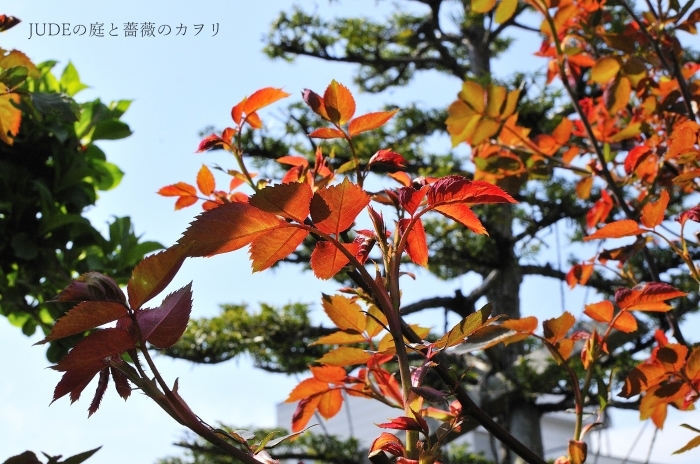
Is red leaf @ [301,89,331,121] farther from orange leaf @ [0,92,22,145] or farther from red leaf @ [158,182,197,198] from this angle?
orange leaf @ [0,92,22,145]

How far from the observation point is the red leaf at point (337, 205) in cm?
30

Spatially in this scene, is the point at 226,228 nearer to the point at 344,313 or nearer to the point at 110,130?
the point at 344,313

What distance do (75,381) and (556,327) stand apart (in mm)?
347

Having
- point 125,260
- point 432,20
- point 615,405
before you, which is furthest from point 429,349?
point 432,20

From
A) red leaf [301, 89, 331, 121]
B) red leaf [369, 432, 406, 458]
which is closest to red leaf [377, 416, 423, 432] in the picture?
red leaf [369, 432, 406, 458]

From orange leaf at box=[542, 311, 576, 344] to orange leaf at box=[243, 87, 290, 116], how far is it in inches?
10.1

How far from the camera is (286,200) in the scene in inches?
11.8

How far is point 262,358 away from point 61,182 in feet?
6.11

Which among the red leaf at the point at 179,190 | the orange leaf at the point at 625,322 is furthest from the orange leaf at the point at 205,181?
the orange leaf at the point at 625,322

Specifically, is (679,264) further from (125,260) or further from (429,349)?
(429,349)

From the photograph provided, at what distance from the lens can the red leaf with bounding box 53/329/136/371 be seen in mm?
270

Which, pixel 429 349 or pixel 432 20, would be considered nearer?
pixel 429 349

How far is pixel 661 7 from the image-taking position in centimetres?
75

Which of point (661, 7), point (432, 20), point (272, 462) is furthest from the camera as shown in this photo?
point (432, 20)
